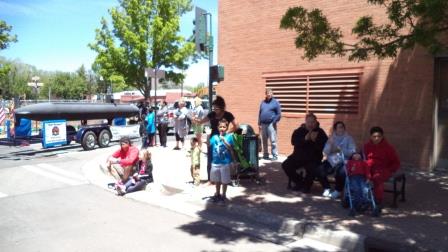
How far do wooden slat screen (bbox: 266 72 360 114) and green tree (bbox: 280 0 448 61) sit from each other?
3.60 metres

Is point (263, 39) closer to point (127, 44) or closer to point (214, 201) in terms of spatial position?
point (214, 201)

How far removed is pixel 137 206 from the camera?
7695 mm

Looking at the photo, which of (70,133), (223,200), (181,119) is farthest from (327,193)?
(70,133)

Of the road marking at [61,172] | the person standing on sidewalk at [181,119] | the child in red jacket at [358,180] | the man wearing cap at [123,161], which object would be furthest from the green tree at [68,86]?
the child in red jacket at [358,180]

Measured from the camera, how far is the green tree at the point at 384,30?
595cm

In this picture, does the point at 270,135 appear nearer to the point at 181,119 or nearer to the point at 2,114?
the point at 181,119

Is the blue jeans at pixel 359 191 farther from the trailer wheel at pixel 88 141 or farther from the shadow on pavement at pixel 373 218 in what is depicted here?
the trailer wheel at pixel 88 141

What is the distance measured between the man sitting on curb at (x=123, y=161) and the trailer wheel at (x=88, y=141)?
684 centimetres

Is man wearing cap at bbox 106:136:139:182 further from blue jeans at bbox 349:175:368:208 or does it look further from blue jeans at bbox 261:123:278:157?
blue jeans at bbox 349:175:368:208

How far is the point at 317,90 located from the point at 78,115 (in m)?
8.76

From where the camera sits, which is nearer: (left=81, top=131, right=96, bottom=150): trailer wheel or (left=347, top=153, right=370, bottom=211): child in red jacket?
(left=347, top=153, right=370, bottom=211): child in red jacket

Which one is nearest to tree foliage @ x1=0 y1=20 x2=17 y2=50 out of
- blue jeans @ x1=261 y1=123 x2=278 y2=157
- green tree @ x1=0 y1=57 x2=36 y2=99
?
blue jeans @ x1=261 y1=123 x2=278 y2=157

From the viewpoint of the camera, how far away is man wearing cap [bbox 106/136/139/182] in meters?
8.62

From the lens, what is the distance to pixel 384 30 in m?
6.80
